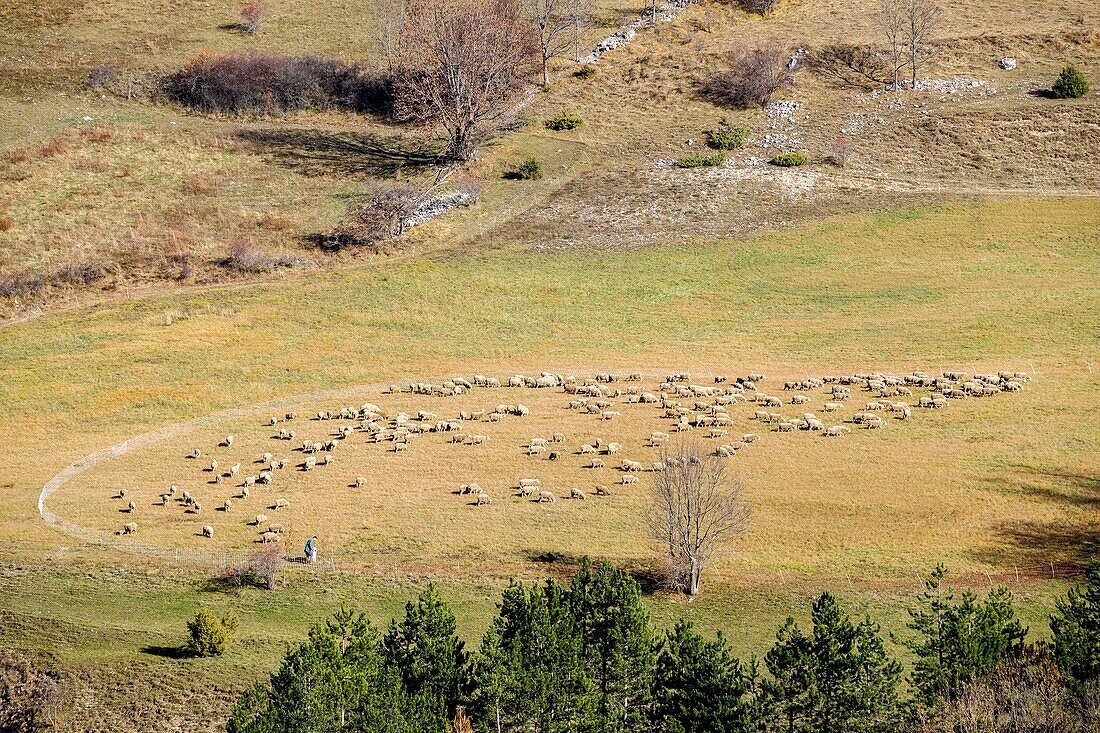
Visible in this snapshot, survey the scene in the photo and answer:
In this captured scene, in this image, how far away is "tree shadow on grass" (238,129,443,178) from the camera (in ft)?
417

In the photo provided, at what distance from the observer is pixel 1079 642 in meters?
43.8

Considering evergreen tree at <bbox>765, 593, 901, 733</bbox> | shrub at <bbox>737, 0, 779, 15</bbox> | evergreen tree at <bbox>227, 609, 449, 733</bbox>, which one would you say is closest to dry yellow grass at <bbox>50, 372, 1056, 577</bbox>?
evergreen tree at <bbox>765, 593, 901, 733</bbox>

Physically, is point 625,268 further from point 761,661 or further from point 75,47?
point 75,47

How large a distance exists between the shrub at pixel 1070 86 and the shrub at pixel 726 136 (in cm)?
3612

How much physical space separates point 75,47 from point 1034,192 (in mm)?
117014

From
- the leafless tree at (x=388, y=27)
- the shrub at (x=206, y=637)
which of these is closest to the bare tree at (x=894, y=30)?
the leafless tree at (x=388, y=27)

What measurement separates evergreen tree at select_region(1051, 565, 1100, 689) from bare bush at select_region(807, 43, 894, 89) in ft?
347

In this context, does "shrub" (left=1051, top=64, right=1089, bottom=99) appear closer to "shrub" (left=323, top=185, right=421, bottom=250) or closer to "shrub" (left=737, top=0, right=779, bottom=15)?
"shrub" (left=737, top=0, right=779, bottom=15)

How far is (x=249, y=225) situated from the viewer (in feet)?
378

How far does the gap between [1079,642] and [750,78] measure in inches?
4162

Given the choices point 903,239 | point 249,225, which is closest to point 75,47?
point 249,225

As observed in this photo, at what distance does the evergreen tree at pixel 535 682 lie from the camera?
43.5 metres

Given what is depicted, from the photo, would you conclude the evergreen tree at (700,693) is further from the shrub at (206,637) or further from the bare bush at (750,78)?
the bare bush at (750,78)

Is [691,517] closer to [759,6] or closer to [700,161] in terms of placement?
[700,161]
